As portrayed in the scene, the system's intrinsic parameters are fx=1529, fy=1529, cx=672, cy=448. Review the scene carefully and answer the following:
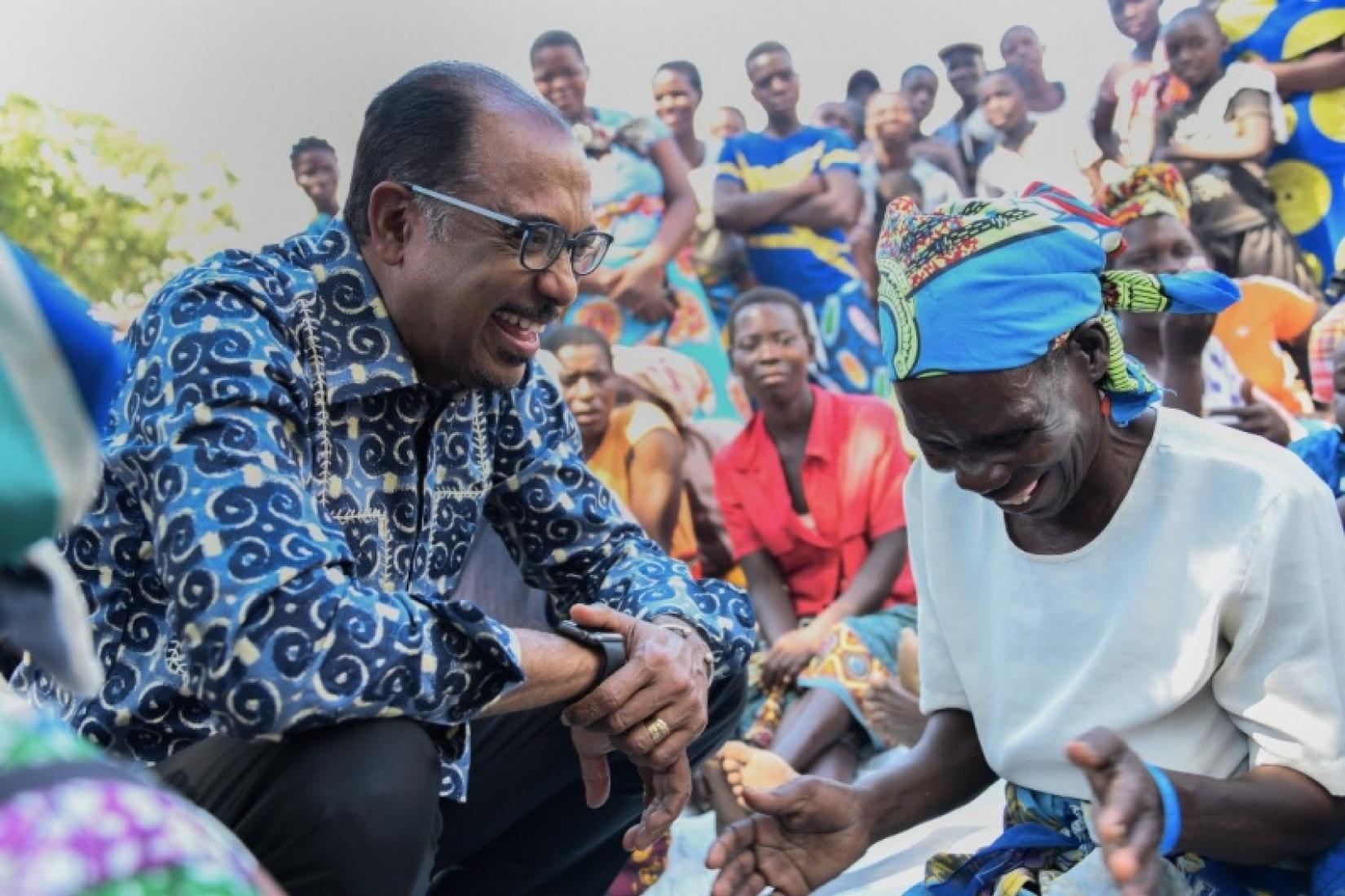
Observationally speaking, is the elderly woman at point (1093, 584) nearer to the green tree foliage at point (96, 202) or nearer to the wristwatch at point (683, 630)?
the wristwatch at point (683, 630)

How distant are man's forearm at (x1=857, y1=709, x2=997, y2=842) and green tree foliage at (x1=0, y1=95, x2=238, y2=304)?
22.7ft

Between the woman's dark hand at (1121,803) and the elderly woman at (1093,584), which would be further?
the elderly woman at (1093,584)

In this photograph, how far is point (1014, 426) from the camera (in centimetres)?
218

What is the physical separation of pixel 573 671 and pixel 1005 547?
71 cm

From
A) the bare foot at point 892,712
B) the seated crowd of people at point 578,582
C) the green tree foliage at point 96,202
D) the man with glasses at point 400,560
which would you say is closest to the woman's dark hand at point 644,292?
the green tree foliage at point 96,202

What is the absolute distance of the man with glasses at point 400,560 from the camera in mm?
2023

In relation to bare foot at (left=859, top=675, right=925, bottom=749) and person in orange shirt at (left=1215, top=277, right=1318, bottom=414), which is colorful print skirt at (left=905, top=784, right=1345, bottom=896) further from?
person in orange shirt at (left=1215, top=277, right=1318, bottom=414)

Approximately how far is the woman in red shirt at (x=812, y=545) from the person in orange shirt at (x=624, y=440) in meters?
0.32

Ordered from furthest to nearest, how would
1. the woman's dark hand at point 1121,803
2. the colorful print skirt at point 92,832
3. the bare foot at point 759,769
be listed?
1. the bare foot at point 759,769
2. the woman's dark hand at point 1121,803
3. the colorful print skirt at point 92,832

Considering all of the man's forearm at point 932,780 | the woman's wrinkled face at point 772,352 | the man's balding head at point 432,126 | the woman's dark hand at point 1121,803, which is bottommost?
the woman's wrinkled face at point 772,352

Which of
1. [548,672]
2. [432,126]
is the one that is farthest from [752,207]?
[548,672]

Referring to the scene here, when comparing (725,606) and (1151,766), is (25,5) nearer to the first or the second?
(725,606)

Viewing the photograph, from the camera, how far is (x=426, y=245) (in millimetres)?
2451

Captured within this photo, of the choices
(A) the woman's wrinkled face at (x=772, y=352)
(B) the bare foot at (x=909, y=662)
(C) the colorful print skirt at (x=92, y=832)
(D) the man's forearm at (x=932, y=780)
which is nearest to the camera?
(C) the colorful print skirt at (x=92, y=832)
